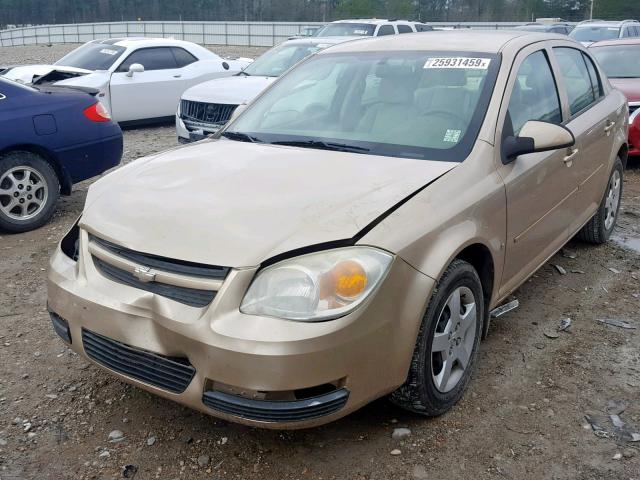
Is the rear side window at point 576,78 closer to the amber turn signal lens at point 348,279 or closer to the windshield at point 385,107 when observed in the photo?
the windshield at point 385,107

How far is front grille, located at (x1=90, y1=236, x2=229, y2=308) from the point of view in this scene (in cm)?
260

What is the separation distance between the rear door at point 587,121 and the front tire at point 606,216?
259mm

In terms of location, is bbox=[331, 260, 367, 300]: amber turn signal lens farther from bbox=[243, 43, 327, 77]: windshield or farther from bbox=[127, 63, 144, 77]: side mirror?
bbox=[127, 63, 144, 77]: side mirror

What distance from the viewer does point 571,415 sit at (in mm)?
3221

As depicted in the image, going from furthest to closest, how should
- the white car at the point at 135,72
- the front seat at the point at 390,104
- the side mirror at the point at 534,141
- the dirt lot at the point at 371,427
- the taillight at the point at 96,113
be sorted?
the white car at the point at 135,72
the taillight at the point at 96,113
the front seat at the point at 390,104
the side mirror at the point at 534,141
the dirt lot at the point at 371,427

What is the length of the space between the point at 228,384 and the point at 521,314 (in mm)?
2464

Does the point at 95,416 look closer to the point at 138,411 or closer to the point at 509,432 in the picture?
the point at 138,411

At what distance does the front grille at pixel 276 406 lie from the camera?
254 cm

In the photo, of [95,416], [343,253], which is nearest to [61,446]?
[95,416]

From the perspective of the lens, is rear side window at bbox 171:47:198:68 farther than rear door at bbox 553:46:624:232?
Yes

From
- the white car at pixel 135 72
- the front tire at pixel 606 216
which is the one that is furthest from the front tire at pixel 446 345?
the white car at pixel 135 72

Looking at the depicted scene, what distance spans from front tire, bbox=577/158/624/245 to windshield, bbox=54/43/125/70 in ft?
27.4

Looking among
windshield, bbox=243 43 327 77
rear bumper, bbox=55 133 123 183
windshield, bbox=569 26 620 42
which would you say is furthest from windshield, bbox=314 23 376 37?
rear bumper, bbox=55 133 123 183

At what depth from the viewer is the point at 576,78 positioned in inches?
187
